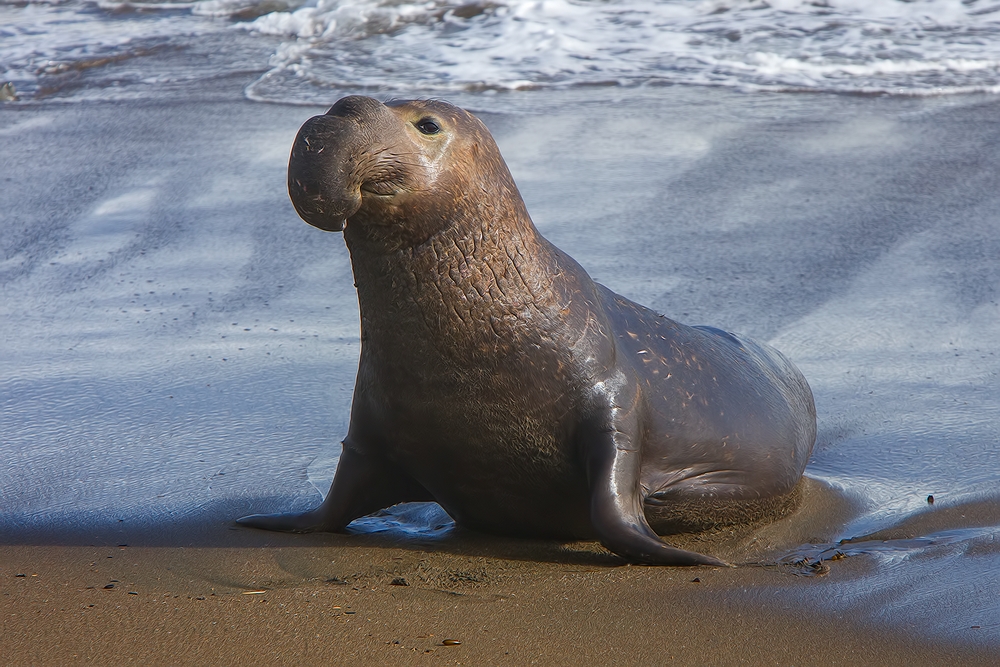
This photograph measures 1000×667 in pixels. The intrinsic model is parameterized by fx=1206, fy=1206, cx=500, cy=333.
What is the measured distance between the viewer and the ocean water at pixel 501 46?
1148 cm

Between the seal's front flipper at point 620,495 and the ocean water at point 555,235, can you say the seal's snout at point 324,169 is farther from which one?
the ocean water at point 555,235

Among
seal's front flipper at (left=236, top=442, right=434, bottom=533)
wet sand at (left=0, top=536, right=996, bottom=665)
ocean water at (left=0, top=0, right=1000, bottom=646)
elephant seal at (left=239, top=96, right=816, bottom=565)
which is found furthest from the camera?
ocean water at (left=0, top=0, right=1000, bottom=646)

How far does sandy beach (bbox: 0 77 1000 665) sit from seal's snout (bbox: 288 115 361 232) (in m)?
1.10

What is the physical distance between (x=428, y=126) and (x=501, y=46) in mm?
9709

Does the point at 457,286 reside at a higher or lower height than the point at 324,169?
lower

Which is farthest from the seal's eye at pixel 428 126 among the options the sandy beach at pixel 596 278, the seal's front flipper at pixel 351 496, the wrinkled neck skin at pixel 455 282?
the sandy beach at pixel 596 278

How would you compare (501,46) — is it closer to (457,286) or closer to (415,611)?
(457,286)

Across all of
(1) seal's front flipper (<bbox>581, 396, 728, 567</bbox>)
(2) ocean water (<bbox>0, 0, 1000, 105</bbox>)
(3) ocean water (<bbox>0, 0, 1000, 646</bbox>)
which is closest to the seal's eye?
(1) seal's front flipper (<bbox>581, 396, 728, 567</bbox>)

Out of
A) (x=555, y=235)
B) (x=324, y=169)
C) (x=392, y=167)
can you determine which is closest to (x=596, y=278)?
(x=555, y=235)

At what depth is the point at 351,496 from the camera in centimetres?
416

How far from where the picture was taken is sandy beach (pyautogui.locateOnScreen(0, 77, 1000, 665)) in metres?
3.24

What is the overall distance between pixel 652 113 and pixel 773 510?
623 cm

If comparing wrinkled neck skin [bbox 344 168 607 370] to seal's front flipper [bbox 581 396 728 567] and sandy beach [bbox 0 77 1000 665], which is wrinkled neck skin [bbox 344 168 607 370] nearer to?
seal's front flipper [bbox 581 396 728 567]

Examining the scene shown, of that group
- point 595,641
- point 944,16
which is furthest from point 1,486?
point 944,16
